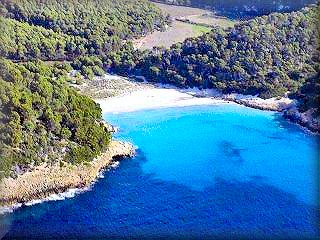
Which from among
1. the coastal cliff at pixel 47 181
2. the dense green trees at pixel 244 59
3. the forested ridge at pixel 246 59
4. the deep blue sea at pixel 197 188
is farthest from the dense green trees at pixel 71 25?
the coastal cliff at pixel 47 181

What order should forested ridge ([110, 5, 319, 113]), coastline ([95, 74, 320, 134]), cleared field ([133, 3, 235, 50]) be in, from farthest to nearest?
cleared field ([133, 3, 235, 50])
forested ridge ([110, 5, 319, 113])
coastline ([95, 74, 320, 134])

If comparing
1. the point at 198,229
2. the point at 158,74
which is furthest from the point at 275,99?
the point at 198,229

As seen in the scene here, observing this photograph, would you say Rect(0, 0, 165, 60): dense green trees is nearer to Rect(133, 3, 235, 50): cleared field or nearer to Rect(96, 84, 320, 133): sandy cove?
Rect(133, 3, 235, 50): cleared field

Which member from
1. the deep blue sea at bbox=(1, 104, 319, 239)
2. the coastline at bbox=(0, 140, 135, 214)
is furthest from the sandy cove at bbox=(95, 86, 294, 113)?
the coastline at bbox=(0, 140, 135, 214)

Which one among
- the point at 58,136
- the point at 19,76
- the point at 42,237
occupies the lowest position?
the point at 42,237

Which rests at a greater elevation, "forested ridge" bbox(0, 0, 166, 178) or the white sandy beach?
"forested ridge" bbox(0, 0, 166, 178)

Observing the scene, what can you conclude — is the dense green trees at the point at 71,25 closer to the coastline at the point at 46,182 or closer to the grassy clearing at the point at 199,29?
the grassy clearing at the point at 199,29

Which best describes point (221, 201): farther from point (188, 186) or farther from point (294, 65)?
point (294, 65)
